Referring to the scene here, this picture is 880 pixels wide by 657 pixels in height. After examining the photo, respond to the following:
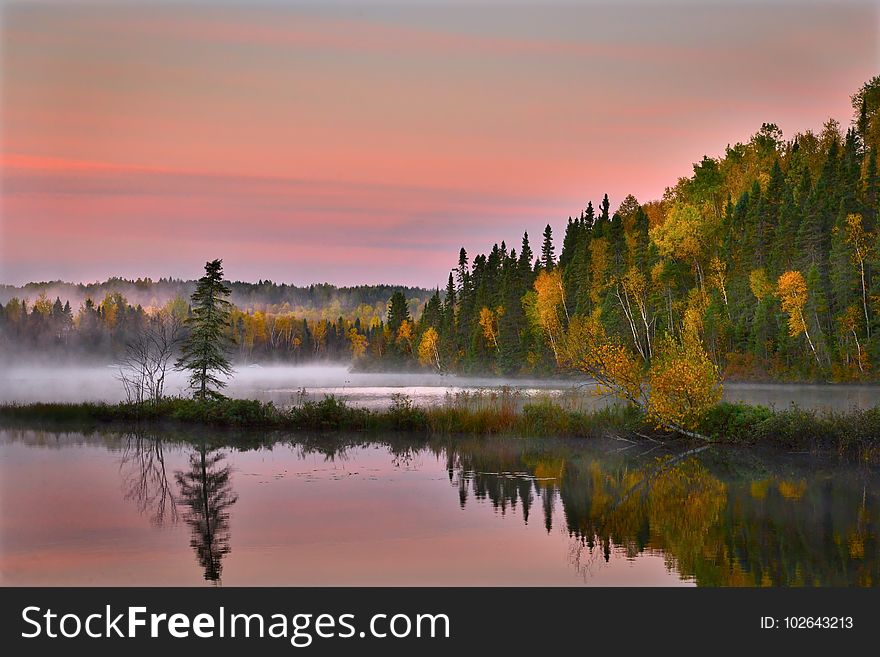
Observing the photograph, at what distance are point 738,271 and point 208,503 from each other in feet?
236

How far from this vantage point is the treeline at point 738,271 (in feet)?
245

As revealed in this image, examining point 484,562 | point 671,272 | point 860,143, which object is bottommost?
point 484,562

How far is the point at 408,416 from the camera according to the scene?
3738 cm

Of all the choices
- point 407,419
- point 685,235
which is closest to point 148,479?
point 407,419

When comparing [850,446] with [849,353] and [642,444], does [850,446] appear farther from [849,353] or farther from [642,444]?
[849,353]

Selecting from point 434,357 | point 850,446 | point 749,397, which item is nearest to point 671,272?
point 749,397

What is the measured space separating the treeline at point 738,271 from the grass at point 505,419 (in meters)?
22.3

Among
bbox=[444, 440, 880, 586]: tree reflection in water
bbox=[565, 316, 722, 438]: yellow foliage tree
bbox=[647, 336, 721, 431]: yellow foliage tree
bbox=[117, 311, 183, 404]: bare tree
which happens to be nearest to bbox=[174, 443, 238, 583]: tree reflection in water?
bbox=[444, 440, 880, 586]: tree reflection in water

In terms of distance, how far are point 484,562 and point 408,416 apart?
20.3m

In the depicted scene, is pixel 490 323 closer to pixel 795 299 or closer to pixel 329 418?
pixel 795 299

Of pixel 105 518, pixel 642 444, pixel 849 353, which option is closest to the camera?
pixel 105 518

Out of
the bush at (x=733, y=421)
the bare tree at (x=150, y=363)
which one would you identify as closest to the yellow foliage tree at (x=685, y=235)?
the bare tree at (x=150, y=363)

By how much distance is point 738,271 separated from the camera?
86.7 m

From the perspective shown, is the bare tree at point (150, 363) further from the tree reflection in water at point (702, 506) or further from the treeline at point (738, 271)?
the treeline at point (738, 271)
